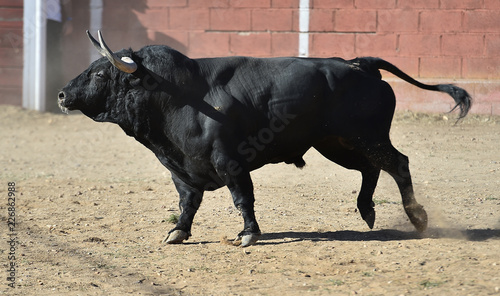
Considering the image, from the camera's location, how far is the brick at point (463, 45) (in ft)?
38.6

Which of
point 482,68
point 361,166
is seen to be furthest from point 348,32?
point 361,166

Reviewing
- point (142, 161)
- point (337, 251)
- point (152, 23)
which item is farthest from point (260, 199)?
point (152, 23)

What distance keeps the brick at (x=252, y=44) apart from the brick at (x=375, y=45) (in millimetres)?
1536

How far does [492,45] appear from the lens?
38.4 feet

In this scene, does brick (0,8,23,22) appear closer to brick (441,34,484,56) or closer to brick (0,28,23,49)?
brick (0,28,23,49)

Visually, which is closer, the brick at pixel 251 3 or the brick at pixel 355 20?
the brick at pixel 355 20

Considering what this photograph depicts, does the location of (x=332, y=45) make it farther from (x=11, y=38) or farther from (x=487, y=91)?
(x=11, y=38)

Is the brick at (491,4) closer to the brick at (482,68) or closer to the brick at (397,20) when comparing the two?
the brick at (482,68)

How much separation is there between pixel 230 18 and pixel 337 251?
26.5 feet

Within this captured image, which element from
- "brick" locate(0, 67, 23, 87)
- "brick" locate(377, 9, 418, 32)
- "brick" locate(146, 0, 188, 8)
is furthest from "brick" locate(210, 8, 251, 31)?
"brick" locate(0, 67, 23, 87)

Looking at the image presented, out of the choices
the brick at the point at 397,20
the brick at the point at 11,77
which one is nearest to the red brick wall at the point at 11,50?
the brick at the point at 11,77

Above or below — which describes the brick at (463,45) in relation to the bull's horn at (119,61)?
below

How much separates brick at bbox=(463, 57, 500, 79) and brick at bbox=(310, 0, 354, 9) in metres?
2.10

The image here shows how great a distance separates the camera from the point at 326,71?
5859mm
